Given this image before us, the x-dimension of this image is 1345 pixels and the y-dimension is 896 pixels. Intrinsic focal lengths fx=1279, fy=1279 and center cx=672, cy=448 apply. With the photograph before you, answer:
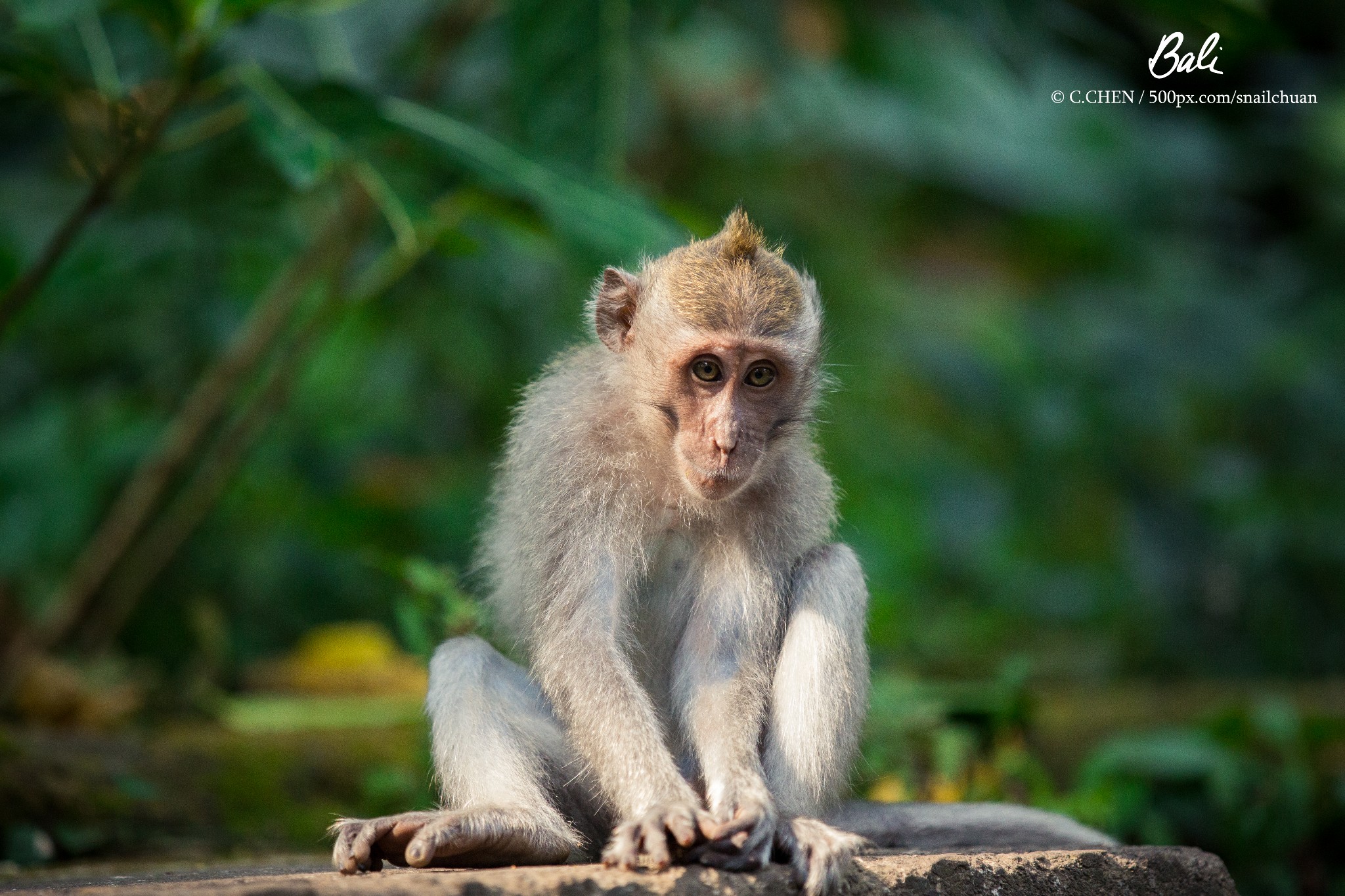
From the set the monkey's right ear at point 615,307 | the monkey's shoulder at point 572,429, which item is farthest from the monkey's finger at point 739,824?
the monkey's right ear at point 615,307

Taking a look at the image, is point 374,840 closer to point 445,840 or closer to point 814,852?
point 445,840

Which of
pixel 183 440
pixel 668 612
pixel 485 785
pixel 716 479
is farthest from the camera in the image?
pixel 183 440

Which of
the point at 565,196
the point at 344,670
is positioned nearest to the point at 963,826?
the point at 565,196

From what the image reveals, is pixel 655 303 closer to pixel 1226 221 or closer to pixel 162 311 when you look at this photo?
pixel 162 311

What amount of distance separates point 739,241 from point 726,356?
1.26 feet

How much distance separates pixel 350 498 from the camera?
26.5 ft

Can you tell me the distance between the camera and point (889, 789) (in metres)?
6.48

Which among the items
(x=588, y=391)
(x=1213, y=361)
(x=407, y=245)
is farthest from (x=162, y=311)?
(x=1213, y=361)

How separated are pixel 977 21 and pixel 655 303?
2.55 metres

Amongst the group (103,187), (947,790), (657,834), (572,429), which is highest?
(103,187)

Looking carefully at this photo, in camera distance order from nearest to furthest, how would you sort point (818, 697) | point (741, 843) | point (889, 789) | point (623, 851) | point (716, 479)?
point (623, 851), point (741, 843), point (818, 697), point (716, 479), point (889, 789)

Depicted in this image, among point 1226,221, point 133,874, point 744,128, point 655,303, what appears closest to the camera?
point 133,874

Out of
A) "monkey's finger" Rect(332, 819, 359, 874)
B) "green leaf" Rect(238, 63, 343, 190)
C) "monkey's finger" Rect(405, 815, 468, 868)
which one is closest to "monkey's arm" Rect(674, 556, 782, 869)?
"monkey's finger" Rect(405, 815, 468, 868)

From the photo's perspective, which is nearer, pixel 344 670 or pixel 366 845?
pixel 366 845
